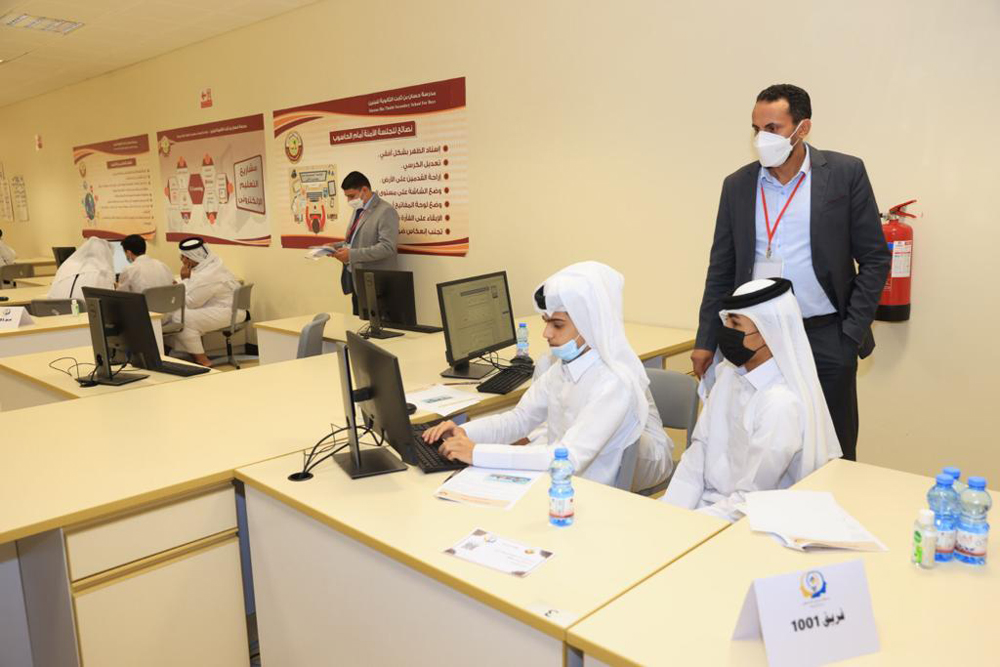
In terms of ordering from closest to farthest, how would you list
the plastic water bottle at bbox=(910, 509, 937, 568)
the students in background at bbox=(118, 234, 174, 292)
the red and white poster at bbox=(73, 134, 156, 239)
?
the plastic water bottle at bbox=(910, 509, 937, 568), the students in background at bbox=(118, 234, 174, 292), the red and white poster at bbox=(73, 134, 156, 239)

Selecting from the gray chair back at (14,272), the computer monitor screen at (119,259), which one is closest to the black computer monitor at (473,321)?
the computer monitor screen at (119,259)

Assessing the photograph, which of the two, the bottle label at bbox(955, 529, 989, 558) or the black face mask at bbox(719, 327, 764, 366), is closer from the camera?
the bottle label at bbox(955, 529, 989, 558)

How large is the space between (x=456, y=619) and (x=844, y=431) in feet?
5.95

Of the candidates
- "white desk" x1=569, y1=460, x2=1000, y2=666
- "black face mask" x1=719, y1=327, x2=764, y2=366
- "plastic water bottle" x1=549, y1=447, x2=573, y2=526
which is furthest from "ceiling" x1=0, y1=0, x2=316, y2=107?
"white desk" x1=569, y1=460, x2=1000, y2=666

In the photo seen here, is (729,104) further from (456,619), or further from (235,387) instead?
A: (456,619)

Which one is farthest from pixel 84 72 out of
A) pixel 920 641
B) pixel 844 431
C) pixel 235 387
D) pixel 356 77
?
pixel 920 641

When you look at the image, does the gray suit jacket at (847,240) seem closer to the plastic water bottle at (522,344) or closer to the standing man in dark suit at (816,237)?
the standing man in dark suit at (816,237)

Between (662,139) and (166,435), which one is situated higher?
(662,139)

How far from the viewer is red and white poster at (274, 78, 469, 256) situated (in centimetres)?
518

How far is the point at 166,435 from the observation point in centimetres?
231

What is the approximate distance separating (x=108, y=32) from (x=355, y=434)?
6.69 metres

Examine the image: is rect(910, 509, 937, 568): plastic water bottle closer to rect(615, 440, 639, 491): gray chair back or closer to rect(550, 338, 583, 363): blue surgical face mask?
rect(615, 440, 639, 491): gray chair back

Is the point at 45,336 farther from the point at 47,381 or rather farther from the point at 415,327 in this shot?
the point at 415,327

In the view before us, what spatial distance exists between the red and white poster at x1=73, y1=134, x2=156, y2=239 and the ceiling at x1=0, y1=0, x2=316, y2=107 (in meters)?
0.91
